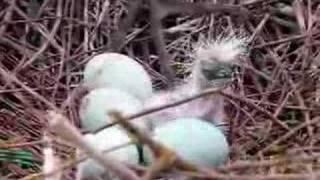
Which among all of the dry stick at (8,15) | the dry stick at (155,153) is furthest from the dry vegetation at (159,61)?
the dry stick at (155,153)

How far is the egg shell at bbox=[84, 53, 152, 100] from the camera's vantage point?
1.40 metres

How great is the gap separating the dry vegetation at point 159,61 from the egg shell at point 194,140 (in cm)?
10

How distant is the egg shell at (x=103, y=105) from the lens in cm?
131

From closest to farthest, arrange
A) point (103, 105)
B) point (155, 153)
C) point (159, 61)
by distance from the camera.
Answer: point (155, 153) → point (103, 105) → point (159, 61)

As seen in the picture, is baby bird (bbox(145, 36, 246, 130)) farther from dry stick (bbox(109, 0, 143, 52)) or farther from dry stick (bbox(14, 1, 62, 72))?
dry stick (bbox(14, 1, 62, 72))

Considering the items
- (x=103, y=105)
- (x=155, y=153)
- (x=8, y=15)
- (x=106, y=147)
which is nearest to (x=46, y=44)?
(x=8, y=15)

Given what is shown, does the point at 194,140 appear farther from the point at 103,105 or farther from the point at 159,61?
the point at 159,61

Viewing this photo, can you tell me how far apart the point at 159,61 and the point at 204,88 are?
0.59 feet

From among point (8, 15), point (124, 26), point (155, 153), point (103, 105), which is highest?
point (8, 15)

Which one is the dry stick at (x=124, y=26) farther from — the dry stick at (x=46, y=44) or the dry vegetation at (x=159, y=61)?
the dry stick at (x=46, y=44)

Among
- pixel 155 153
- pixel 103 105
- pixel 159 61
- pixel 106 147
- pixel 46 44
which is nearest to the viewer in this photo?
pixel 155 153

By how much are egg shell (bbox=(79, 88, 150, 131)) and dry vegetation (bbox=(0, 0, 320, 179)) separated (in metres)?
0.06

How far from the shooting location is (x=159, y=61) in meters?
1.53

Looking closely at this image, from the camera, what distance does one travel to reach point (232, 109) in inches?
61.2
